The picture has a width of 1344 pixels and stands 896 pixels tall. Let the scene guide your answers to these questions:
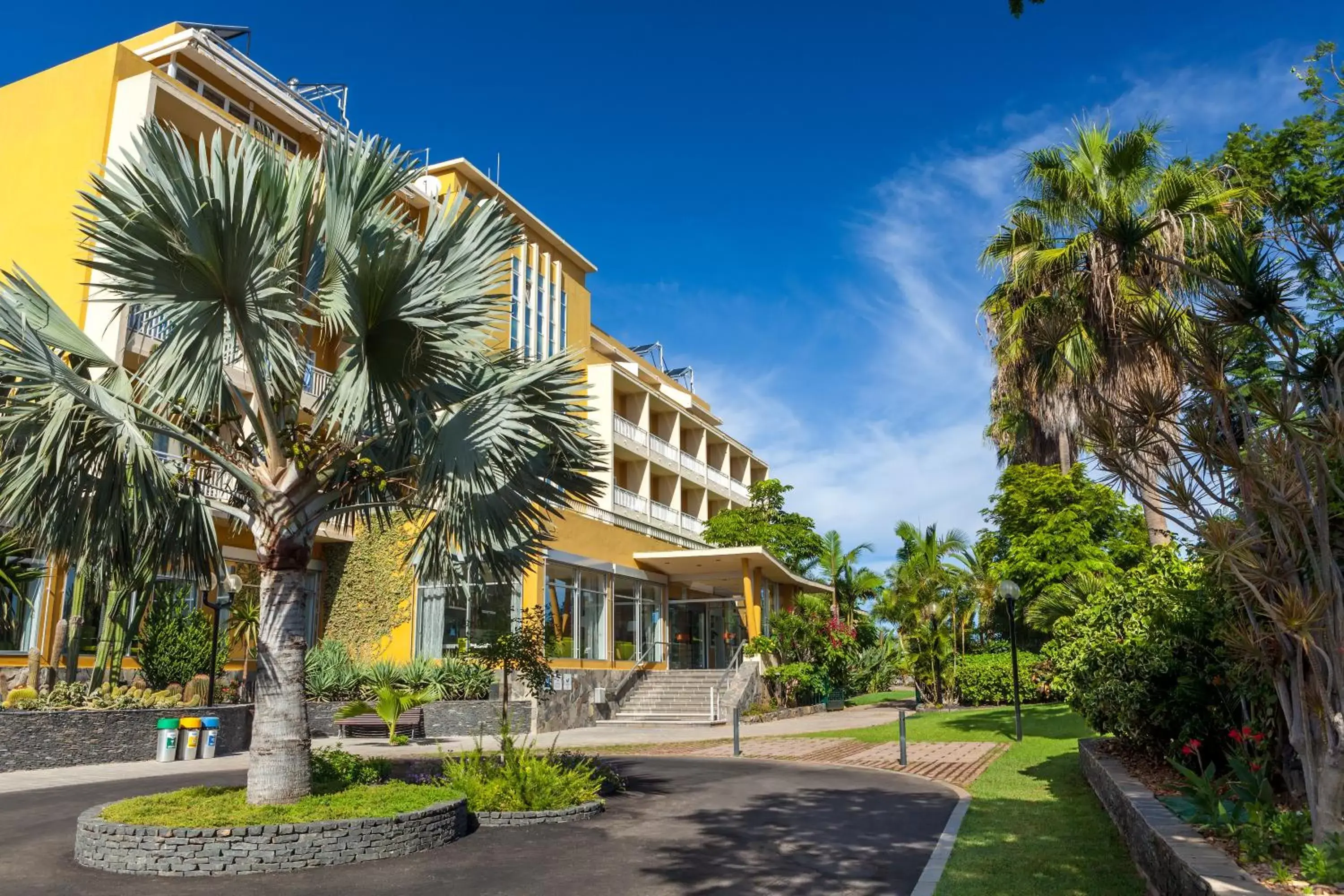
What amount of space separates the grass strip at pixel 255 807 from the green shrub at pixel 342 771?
3.28 feet

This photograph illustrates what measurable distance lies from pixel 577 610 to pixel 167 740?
11.7 m

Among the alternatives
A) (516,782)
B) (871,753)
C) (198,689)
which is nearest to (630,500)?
(198,689)

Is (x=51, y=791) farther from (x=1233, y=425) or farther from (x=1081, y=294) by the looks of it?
(x=1081, y=294)

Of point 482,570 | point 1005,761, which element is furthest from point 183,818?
point 1005,761

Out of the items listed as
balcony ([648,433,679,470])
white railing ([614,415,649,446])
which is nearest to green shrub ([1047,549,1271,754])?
white railing ([614,415,649,446])

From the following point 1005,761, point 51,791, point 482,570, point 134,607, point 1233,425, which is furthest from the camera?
point 134,607

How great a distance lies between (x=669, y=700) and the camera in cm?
2625

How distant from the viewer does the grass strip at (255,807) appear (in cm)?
807

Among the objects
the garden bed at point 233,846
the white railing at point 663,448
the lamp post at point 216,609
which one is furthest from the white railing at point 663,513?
the garden bed at point 233,846

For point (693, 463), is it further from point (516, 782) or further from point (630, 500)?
point (516, 782)

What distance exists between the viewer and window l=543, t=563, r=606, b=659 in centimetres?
2495

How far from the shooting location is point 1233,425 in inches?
303

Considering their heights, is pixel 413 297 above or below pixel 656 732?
above

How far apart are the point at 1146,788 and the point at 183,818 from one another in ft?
27.5
